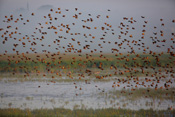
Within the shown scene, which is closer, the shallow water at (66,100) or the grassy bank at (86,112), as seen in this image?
the grassy bank at (86,112)

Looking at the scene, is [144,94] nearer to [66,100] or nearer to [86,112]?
[66,100]

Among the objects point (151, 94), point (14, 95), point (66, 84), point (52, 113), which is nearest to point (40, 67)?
point (66, 84)

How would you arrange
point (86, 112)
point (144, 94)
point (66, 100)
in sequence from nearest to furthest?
point (86, 112) < point (66, 100) < point (144, 94)

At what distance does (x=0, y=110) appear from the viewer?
12539mm

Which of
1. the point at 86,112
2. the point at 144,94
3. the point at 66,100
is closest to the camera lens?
the point at 86,112

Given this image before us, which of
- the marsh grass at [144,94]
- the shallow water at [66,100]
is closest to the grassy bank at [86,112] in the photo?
the shallow water at [66,100]

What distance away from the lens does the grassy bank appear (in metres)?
11.8

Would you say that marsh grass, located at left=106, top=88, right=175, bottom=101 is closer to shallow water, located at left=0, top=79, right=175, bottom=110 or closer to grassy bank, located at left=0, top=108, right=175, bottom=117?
shallow water, located at left=0, top=79, right=175, bottom=110

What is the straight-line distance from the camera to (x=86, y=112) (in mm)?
12281

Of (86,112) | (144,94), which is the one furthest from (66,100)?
(144,94)

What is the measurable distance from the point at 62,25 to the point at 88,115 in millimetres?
5242

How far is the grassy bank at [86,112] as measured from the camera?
11.8 metres

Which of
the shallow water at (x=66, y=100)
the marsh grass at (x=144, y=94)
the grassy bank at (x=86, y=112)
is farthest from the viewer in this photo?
the marsh grass at (x=144, y=94)

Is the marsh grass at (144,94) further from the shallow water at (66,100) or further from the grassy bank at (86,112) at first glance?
the grassy bank at (86,112)
